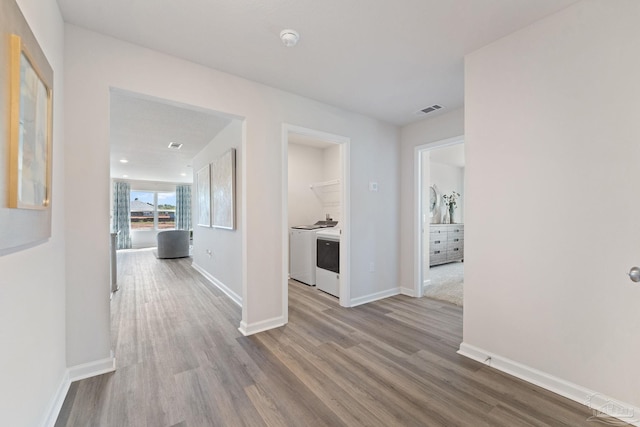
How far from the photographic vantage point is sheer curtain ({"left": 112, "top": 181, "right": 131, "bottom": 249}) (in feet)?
29.6

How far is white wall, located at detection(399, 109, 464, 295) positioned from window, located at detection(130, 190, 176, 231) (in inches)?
365

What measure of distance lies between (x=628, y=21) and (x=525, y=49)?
0.48m

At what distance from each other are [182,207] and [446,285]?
9.32 metres

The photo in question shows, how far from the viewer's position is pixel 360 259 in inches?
136

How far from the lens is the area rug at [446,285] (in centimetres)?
368

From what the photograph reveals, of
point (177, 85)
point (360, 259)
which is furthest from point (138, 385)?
point (360, 259)

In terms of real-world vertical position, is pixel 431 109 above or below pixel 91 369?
above

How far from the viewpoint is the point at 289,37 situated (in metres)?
1.90

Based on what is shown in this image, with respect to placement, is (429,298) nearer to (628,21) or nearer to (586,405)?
(586,405)

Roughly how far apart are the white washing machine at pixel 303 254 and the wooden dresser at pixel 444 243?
2.47 m

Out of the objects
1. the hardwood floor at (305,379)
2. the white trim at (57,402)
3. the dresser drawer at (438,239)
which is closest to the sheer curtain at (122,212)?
the hardwood floor at (305,379)

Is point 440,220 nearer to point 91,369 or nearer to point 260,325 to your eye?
point 260,325

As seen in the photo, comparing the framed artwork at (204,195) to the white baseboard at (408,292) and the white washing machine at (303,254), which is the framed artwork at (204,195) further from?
the white baseboard at (408,292)

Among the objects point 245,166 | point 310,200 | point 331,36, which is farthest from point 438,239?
point 331,36
